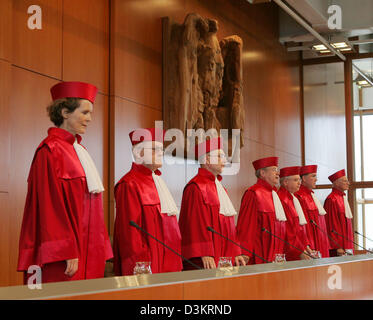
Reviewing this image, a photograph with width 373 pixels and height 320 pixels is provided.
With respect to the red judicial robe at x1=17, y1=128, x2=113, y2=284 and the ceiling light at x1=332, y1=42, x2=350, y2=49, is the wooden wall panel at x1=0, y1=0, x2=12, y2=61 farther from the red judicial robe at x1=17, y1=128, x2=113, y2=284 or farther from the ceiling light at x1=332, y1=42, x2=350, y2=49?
the ceiling light at x1=332, y1=42, x2=350, y2=49

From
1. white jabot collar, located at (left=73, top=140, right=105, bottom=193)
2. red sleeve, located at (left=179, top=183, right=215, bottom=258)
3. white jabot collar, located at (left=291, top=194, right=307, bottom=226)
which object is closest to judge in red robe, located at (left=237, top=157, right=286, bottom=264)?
white jabot collar, located at (left=291, top=194, right=307, bottom=226)

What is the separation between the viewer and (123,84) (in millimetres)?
5324

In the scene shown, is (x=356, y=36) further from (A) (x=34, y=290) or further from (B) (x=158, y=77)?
(A) (x=34, y=290)

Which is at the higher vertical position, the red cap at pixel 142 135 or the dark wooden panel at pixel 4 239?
the red cap at pixel 142 135

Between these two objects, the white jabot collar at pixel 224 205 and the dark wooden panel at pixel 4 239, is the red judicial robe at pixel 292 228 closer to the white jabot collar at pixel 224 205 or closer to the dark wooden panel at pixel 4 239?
the white jabot collar at pixel 224 205

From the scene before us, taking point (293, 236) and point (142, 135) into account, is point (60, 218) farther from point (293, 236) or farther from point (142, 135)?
point (293, 236)

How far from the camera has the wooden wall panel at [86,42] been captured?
4711 millimetres

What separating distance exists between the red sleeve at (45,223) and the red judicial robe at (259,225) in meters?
2.42

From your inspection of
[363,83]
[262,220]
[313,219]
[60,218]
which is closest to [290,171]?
[313,219]

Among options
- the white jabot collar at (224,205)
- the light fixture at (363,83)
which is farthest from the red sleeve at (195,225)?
the light fixture at (363,83)

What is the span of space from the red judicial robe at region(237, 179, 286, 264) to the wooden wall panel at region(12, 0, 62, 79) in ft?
6.26

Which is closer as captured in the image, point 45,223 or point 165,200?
point 45,223

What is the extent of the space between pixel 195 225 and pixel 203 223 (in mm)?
58

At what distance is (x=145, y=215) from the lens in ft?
12.2
